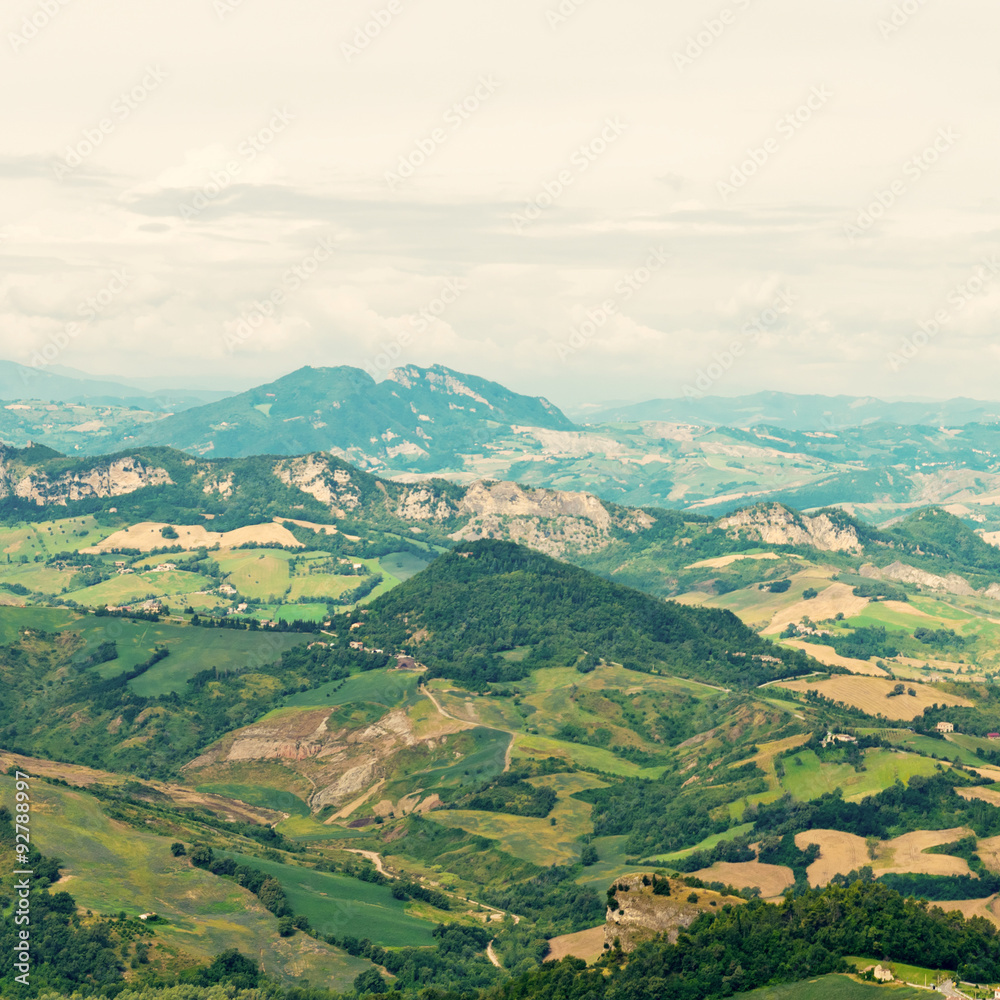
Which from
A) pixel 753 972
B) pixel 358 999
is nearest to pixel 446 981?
pixel 358 999

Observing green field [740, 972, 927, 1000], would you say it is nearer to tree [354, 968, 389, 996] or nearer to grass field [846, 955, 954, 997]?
grass field [846, 955, 954, 997]

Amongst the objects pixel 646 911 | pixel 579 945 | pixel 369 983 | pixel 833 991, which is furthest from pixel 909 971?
pixel 369 983

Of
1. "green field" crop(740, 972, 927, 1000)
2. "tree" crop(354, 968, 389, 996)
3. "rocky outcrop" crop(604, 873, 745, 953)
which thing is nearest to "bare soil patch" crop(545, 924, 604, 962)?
"rocky outcrop" crop(604, 873, 745, 953)

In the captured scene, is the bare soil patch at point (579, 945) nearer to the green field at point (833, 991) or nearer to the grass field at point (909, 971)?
the green field at point (833, 991)

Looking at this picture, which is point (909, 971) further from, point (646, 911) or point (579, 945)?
point (579, 945)

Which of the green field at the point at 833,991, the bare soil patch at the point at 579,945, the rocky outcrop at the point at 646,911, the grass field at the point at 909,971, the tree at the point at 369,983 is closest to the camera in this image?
the green field at the point at 833,991

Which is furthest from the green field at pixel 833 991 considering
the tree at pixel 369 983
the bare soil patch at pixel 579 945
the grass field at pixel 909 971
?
the tree at pixel 369 983

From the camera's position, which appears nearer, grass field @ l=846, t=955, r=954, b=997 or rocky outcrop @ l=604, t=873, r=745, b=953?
grass field @ l=846, t=955, r=954, b=997
